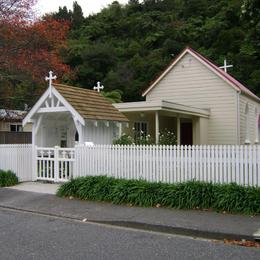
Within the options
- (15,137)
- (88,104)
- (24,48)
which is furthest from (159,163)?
(15,137)

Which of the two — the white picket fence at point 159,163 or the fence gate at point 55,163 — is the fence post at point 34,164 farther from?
the white picket fence at point 159,163

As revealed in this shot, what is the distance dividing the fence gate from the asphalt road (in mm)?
A: 4341

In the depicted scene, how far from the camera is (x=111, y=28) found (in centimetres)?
5297

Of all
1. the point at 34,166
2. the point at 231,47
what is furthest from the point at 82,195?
the point at 231,47

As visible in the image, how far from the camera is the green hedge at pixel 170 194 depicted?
9.77 metres

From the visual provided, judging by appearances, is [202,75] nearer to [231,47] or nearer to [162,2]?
[231,47]

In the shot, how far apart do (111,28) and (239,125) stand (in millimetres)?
35275

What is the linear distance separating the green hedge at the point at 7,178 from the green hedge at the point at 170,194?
9.75 feet

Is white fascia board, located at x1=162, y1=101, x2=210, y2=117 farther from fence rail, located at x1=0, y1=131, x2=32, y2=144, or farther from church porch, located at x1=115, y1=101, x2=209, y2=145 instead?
fence rail, located at x1=0, y1=131, x2=32, y2=144

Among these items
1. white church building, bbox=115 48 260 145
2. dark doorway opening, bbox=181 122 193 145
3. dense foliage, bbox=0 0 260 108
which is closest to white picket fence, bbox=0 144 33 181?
white church building, bbox=115 48 260 145

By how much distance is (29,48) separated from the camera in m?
20.4

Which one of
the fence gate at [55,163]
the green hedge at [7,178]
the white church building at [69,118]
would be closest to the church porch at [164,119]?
the white church building at [69,118]

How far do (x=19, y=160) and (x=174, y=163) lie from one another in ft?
19.7

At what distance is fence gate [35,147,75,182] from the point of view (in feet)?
44.7
